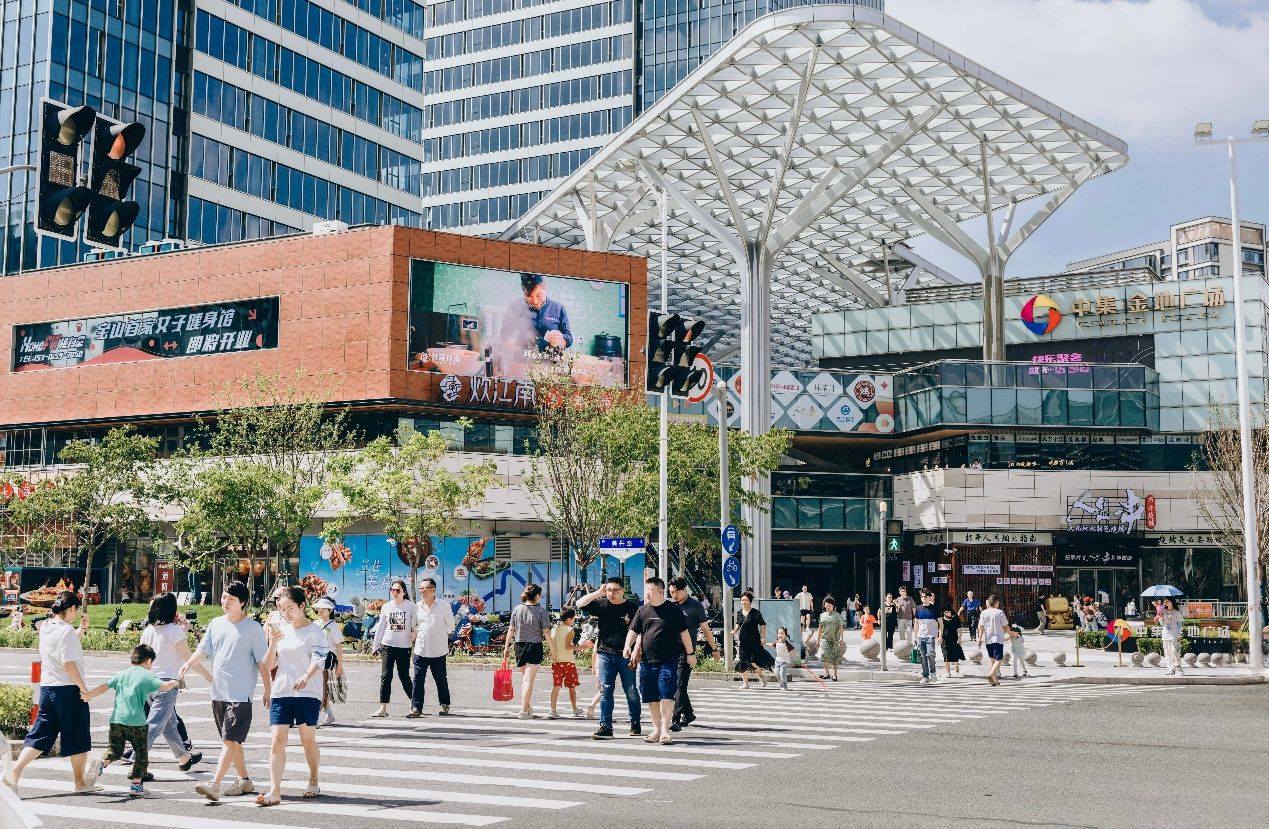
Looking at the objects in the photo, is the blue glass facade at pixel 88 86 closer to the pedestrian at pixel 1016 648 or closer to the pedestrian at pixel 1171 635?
the pedestrian at pixel 1016 648

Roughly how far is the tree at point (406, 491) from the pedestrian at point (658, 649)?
23455mm

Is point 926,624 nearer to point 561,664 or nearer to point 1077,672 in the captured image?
point 1077,672

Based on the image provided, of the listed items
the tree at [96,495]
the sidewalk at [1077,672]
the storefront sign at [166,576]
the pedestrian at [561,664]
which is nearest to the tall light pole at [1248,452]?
the sidewalk at [1077,672]

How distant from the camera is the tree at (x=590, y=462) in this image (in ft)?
122

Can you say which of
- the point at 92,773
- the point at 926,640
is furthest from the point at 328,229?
the point at 92,773

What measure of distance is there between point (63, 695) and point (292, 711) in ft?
6.76

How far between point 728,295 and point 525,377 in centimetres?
2712

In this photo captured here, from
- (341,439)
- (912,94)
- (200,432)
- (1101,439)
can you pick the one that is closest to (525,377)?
(341,439)

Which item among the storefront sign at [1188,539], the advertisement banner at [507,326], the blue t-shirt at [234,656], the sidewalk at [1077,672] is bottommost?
the sidewalk at [1077,672]

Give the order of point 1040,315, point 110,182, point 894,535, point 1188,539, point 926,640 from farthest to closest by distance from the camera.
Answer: point 1040,315
point 1188,539
point 894,535
point 926,640
point 110,182

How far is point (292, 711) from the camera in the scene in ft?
37.5

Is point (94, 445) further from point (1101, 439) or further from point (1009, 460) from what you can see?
point (1101, 439)

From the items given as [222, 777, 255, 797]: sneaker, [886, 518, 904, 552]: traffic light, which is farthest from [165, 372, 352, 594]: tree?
[222, 777, 255, 797]: sneaker

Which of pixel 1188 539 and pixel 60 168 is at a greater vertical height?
pixel 60 168
